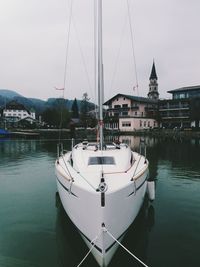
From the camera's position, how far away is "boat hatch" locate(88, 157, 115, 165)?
36.0ft

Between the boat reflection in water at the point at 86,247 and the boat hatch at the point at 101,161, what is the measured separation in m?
2.75

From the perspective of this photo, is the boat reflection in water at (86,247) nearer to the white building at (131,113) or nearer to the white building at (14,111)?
the white building at (131,113)

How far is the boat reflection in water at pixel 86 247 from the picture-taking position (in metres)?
7.54

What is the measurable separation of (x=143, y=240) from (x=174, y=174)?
40.8 feet

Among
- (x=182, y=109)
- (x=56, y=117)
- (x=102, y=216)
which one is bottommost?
(x=102, y=216)

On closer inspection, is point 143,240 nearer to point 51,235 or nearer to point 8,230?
point 51,235

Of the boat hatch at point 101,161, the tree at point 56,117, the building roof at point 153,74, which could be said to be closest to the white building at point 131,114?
the tree at point 56,117

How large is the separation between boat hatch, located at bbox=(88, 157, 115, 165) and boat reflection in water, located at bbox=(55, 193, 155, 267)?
275cm

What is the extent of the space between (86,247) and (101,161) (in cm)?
388

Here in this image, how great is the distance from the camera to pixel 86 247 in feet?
26.8

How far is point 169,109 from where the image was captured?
271ft

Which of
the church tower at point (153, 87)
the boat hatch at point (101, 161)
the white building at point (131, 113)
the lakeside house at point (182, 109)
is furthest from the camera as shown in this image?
the church tower at point (153, 87)

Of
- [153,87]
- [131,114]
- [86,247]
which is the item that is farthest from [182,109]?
[86,247]

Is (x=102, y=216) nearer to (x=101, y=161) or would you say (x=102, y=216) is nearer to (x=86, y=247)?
(x=86, y=247)
